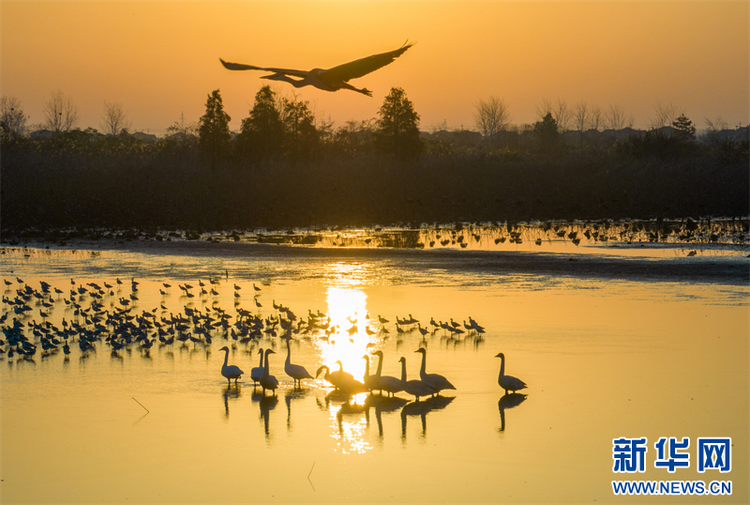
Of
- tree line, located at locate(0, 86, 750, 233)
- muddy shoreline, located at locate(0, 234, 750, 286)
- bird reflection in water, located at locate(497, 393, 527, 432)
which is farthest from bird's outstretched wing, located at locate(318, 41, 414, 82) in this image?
tree line, located at locate(0, 86, 750, 233)

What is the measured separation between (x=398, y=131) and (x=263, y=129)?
9.33 meters

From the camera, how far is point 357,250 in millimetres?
23656

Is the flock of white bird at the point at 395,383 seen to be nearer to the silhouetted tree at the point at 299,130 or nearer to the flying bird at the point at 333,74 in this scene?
the flying bird at the point at 333,74

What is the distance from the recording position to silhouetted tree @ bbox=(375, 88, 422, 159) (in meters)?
58.5

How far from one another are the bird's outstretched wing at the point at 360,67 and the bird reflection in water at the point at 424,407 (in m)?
3.58

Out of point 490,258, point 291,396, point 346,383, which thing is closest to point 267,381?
point 291,396

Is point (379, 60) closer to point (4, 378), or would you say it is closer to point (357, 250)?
point (4, 378)

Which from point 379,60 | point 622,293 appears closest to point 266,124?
point 622,293

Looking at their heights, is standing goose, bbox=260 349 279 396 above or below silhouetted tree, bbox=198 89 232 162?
below

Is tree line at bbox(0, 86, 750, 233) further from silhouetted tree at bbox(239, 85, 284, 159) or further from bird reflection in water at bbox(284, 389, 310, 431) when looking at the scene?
bird reflection in water at bbox(284, 389, 310, 431)

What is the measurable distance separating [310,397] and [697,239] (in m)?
20.1

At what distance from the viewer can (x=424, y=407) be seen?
8234 mm

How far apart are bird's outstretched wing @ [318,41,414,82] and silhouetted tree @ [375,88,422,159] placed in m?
48.4

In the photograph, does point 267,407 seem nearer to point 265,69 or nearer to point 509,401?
point 509,401
